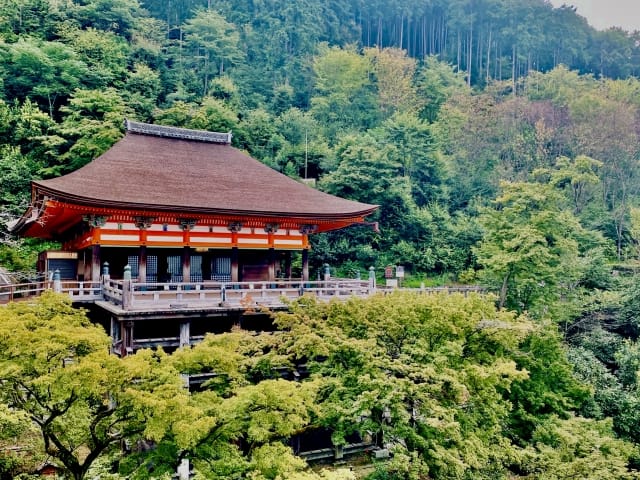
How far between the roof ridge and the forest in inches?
263

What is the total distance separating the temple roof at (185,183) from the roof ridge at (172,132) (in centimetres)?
4

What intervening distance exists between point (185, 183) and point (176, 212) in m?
2.18

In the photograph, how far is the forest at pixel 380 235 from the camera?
8.43 meters

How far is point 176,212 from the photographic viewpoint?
14898 millimetres

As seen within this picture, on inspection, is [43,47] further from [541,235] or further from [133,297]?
[541,235]

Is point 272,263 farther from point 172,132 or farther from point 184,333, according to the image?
point 172,132

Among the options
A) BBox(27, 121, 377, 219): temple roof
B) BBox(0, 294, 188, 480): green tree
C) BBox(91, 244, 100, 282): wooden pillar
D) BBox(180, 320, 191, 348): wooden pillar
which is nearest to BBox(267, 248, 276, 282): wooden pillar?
BBox(27, 121, 377, 219): temple roof

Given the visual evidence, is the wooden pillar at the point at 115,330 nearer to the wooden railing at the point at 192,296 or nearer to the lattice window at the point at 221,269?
the wooden railing at the point at 192,296

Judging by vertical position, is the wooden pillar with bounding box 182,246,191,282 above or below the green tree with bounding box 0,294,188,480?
above

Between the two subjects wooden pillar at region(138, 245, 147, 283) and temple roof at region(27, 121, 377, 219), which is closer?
temple roof at region(27, 121, 377, 219)

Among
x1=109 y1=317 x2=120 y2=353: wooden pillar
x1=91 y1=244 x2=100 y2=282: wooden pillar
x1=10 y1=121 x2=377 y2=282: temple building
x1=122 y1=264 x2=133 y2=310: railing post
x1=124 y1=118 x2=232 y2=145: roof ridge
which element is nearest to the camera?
x1=122 y1=264 x2=133 y2=310: railing post

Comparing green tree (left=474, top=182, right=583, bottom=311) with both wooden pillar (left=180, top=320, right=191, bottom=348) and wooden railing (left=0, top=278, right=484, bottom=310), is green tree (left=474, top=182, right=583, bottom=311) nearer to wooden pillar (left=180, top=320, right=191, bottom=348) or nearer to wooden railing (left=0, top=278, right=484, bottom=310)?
wooden railing (left=0, top=278, right=484, bottom=310)

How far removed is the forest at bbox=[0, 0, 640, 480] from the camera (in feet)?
27.7

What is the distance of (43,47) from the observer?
29.8 meters
